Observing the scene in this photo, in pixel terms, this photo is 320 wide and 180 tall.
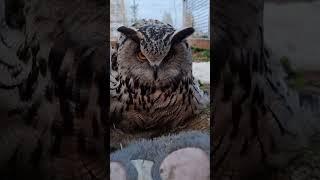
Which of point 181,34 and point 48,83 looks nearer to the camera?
point 48,83

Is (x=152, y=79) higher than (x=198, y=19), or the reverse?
(x=198, y=19)

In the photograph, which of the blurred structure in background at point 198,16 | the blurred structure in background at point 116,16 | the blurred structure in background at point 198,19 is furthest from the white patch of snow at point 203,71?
the blurred structure in background at point 116,16

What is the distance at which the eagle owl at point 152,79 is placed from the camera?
19.2 ft

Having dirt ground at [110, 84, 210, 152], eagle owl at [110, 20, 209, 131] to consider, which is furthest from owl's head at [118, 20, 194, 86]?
dirt ground at [110, 84, 210, 152]

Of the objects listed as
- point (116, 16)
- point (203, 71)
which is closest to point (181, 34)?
point (203, 71)

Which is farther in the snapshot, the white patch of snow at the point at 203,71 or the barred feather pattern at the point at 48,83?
the white patch of snow at the point at 203,71

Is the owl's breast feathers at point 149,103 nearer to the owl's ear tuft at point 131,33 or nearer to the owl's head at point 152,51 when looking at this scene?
the owl's head at point 152,51

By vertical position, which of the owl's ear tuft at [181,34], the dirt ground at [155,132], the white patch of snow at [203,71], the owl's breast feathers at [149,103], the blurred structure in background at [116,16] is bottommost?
the dirt ground at [155,132]

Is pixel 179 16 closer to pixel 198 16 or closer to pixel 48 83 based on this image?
pixel 198 16

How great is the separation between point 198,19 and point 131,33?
2.64 feet

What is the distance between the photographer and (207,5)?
19.0 ft

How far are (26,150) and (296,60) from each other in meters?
3.37

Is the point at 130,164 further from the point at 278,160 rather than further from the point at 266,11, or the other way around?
the point at 266,11

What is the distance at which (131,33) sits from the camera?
5871 millimetres
